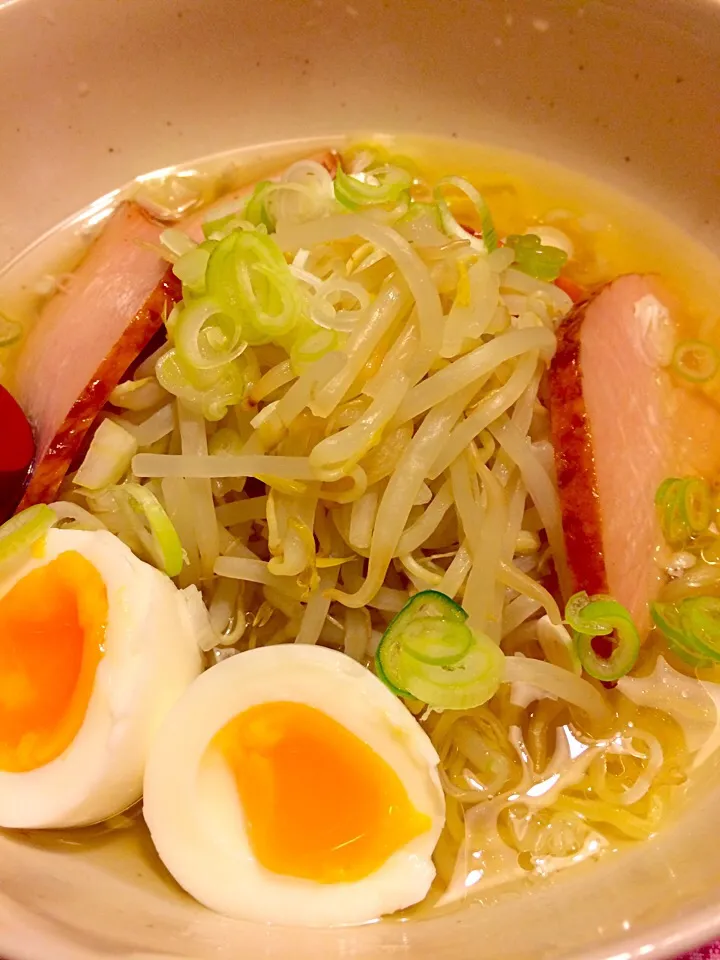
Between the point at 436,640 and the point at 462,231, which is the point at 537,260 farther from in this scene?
the point at 436,640

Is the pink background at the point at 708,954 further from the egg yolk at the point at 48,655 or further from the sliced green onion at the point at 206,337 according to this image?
the sliced green onion at the point at 206,337

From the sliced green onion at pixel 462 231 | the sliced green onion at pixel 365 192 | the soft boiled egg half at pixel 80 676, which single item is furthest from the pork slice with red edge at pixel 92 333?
the sliced green onion at pixel 462 231

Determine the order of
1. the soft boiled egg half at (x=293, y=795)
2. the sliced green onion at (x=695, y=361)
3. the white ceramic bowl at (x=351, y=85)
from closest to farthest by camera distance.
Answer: the soft boiled egg half at (x=293, y=795), the sliced green onion at (x=695, y=361), the white ceramic bowl at (x=351, y=85)

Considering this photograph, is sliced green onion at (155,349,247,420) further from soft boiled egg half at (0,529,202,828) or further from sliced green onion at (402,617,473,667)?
sliced green onion at (402,617,473,667)

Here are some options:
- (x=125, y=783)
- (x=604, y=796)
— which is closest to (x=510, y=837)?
(x=604, y=796)

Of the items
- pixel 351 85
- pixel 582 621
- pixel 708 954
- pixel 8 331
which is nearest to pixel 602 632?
pixel 582 621

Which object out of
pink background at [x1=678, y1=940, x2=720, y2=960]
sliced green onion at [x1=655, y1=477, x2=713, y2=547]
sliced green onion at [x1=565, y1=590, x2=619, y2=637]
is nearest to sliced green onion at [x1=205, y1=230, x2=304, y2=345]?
sliced green onion at [x1=565, y1=590, x2=619, y2=637]
